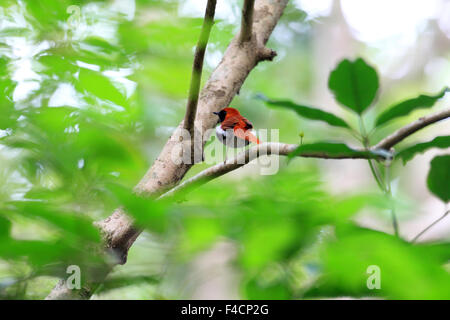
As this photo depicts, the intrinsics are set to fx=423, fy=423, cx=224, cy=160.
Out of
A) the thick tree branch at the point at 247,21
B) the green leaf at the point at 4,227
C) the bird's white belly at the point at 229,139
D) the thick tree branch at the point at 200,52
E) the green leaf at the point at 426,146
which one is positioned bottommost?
the green leaf at the point at 4,227

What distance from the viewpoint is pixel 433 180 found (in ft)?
2.79

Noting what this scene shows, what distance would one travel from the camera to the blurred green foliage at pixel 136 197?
40cm

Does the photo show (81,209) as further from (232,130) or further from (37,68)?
A: (232,130)

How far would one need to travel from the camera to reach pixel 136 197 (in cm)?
40

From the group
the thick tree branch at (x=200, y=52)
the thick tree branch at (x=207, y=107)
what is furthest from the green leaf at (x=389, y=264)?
the thick tree branch at (x=207, y=107)

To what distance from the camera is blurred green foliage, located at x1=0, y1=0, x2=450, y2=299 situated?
405mm

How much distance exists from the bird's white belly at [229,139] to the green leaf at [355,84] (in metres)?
0.80

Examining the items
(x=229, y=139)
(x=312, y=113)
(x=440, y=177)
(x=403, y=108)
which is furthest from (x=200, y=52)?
(x=229, y=139)

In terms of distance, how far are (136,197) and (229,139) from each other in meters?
1.33

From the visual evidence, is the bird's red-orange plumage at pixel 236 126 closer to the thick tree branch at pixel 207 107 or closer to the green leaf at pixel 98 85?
the thick tree branch at pixel 207 107

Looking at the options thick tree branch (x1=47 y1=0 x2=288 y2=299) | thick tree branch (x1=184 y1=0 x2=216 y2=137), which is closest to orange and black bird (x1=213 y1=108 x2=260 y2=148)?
thick tree branch (x1=47 y1=0 x2=288 y2=299)

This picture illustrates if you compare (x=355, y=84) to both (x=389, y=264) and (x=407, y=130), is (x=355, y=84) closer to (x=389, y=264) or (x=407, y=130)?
(x=407, y=130)

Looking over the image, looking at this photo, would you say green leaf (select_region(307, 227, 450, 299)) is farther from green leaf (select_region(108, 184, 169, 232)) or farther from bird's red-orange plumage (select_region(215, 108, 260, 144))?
bird's red-orange plumage (select_region(215, 108, 260, 144))
